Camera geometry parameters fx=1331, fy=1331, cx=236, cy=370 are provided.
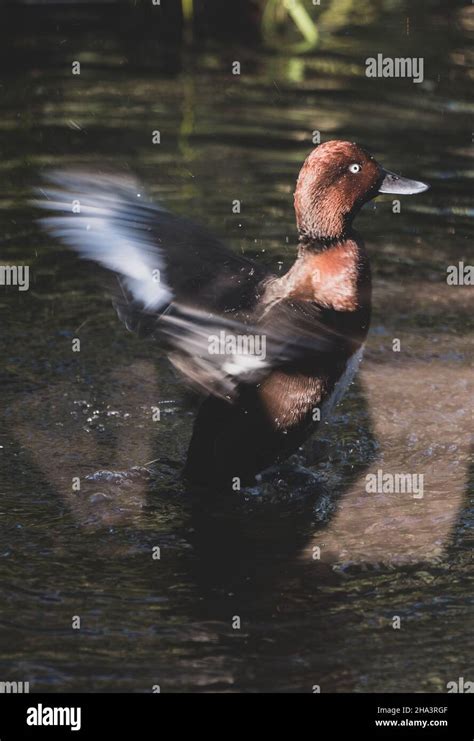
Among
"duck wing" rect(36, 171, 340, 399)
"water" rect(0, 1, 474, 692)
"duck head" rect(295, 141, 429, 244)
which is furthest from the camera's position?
"duck head" rect(295, 141, 429, 244)

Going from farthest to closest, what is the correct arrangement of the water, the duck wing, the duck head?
the duck head → the duck wing → the water

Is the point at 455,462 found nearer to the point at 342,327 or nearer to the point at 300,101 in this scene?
the point at 342,327

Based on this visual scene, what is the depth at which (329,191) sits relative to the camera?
5.19 metres

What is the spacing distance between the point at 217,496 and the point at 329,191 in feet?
4.38

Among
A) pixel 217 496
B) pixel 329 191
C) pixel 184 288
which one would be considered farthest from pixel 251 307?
pixel 217 496

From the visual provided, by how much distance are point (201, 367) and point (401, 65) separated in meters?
8.10

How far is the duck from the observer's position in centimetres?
495

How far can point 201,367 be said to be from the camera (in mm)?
4988

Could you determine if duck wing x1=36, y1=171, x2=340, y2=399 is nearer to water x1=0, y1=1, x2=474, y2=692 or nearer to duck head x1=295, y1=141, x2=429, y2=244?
duck head x1=295, y1=141, x2=429, y2=244

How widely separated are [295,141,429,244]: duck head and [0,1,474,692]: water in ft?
3.59

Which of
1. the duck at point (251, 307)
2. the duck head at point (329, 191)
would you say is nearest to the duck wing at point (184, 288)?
the duck at point (251, 307)

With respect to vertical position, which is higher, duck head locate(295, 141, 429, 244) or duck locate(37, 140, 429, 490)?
duck head locate(295, 141, 429, 244)

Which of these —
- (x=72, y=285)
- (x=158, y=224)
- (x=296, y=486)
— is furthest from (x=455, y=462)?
(x=72, y=285)

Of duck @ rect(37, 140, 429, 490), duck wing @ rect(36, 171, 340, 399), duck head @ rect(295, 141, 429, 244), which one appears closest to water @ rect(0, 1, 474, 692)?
duck @ rect(37, 140, 429, 490)
